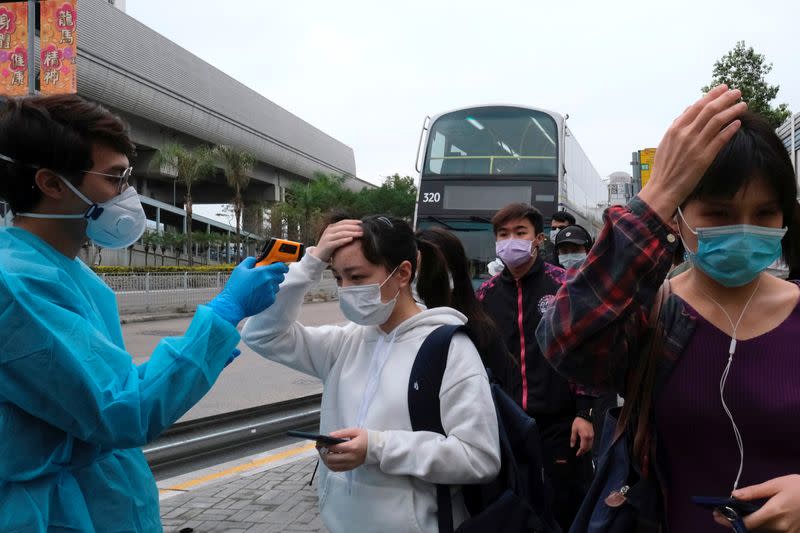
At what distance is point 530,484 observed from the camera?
2.15 m

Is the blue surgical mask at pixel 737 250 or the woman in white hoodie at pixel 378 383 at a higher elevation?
the blue surgical mask at pixel 737 250

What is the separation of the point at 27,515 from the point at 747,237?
1.66 metres

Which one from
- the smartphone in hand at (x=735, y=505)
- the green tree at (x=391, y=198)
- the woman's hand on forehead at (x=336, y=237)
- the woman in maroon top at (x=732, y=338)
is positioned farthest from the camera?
the green tree at (x=391, y=198)

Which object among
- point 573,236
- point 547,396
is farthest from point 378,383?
point 573,236

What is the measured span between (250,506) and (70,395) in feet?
10.1

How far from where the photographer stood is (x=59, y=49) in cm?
1035

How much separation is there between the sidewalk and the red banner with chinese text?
7621mm

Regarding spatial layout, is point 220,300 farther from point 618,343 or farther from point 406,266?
point 618,343

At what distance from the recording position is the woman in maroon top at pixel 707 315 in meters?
1.29

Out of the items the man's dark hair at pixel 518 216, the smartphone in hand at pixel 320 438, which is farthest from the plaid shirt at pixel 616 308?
the man's dark hair at pixel 518 216

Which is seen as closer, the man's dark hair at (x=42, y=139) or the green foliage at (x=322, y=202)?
the man's dark hair at (x=42, y=139)

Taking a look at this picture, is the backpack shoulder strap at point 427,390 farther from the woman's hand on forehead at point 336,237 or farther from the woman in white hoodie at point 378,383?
the woman's hand on forehead at point 336,237

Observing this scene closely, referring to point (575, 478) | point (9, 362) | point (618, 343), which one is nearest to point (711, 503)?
point (618, 343)

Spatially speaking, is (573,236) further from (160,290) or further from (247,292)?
(160,290)
